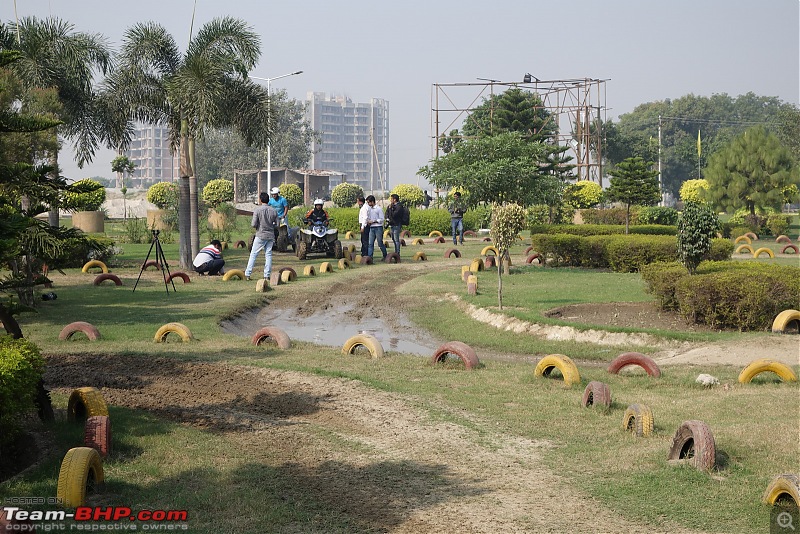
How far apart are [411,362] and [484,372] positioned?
1.12 meters

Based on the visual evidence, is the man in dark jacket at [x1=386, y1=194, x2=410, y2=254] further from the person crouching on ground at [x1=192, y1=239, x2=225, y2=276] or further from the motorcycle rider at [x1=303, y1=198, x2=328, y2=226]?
the person crouching on ground at [x1=192, y1=239, x2=225, y2=276]

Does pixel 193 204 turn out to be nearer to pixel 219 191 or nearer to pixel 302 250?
pixel 302 250

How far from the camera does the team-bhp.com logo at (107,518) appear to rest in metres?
5.46

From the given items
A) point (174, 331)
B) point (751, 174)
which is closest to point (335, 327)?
point (174, 331)

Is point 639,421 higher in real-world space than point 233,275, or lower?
lower

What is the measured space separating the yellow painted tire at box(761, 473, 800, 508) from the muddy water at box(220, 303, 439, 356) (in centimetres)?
778

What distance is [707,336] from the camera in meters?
12.9

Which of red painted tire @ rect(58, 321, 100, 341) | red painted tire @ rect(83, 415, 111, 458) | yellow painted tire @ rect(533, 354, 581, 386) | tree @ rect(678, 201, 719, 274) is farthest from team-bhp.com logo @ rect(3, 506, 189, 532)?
tree @ rect(678, 201, 719, 274)

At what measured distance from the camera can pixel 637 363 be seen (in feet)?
34.9

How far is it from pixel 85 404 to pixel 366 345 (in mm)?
4940

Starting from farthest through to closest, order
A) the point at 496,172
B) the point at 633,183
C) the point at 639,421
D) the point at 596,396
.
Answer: the point at 633,183, the point at 496,172, the point at 596,396, the point at 639,421

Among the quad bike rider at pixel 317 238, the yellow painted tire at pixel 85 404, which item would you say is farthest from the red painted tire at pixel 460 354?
the quad bike rider at pixel 317 238

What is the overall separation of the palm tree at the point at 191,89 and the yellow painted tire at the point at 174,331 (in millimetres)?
10218

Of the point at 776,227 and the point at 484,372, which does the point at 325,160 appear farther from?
the point at 484,372
